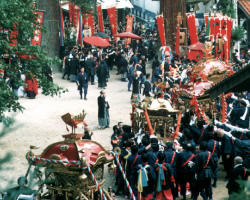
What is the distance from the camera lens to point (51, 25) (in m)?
28.5

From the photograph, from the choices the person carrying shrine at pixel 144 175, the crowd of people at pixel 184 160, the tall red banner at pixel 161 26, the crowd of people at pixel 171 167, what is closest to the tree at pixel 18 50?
the crowd of people at pixel 184 160

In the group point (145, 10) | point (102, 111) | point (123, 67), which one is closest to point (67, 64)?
point (123, 67)

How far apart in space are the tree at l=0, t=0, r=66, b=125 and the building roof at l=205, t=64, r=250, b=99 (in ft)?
19.9

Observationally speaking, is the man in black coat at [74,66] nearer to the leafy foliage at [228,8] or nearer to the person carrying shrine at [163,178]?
the leafy foliage at [228,8]

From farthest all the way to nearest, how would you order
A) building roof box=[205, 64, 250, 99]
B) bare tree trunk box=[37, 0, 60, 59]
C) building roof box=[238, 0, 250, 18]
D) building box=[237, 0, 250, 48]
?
building box=[237, 0, 250, 48], building roof box=[238, 0, 250, 18], bare tree trunk box=[37, 0, 60, 59], building roof box=[205, 64, 250, 99]

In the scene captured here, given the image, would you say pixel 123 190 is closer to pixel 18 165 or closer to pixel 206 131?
pixel 206 131

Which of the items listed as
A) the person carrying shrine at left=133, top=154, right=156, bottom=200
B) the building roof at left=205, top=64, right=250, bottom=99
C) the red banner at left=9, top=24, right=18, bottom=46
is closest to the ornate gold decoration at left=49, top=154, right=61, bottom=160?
the person carrying shrine at left=133, top=154, right=156, bottom=200

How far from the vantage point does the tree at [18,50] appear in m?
13.8

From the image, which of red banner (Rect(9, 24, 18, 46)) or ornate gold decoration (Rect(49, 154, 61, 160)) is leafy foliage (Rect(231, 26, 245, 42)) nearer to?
red banner (Rect(9, 24, 18, 46))

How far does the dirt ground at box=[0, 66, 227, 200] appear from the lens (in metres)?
15.3

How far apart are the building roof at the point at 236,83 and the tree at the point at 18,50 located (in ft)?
19.9

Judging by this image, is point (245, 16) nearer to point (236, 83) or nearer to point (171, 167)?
point (171, 167)

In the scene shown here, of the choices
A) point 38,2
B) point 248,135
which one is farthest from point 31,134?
point 38,2

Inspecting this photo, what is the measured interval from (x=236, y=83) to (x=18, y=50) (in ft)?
24.4
